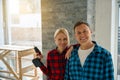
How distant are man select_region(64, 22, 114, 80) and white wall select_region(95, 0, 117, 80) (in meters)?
1.93

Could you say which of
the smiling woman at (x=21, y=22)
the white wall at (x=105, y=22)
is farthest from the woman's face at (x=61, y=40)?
the smiling woman at (x=21, y=22)

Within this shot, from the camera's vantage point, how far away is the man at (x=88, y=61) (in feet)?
5.39

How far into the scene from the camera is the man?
1.64m

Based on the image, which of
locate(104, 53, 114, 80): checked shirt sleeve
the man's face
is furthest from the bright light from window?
locate(104, 53, 114, 80): checked shirt sleeve

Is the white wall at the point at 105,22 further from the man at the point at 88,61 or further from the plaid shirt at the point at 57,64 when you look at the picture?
the man at the point at 88,61

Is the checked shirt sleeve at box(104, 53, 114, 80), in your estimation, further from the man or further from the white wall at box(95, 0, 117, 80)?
the white wall at box(95, 0, 117, 80)

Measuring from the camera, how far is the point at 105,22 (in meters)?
3.61

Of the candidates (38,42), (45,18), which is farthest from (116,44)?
(38,42)

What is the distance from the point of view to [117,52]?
3895 millimetres

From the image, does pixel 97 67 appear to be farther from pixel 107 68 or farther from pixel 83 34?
pixel 83 34

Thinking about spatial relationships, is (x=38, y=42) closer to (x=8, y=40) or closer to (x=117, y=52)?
(x=8, y=40)

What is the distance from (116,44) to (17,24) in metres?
2.70

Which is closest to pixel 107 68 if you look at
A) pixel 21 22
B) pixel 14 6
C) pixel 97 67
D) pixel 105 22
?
pixel 97 67

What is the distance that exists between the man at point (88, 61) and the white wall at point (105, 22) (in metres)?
1.93
